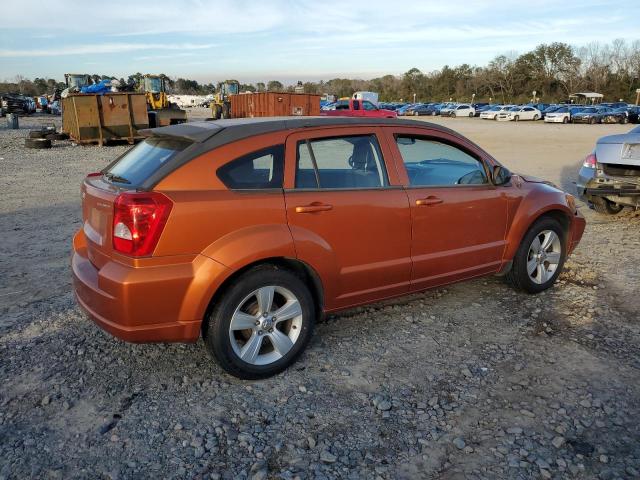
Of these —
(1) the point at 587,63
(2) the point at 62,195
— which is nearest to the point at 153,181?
(2) the point at 62,195

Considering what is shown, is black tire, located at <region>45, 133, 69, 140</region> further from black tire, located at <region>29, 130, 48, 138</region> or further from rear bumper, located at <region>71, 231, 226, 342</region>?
rear bumper, located at <region>71, 231, 226, 342</region>

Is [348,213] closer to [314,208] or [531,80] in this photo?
[314,208]

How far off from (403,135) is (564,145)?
2064cm

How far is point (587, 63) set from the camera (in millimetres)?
93062

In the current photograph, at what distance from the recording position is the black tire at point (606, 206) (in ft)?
27.2

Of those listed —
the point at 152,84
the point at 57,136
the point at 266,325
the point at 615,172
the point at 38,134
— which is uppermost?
the point at 152,84

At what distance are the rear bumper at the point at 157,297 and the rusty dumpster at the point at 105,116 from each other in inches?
716

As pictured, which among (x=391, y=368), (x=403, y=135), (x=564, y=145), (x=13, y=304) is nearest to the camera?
(x=391, y=368)

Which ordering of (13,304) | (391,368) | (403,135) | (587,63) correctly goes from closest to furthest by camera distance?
(391,368) < (403,135) < (13,304) < (587,63)

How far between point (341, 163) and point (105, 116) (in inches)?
723

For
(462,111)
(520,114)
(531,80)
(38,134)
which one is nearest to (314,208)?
(38,134)

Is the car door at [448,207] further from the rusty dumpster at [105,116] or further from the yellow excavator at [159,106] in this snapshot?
the yellow excavator at [159,106]

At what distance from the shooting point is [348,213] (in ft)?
12.2

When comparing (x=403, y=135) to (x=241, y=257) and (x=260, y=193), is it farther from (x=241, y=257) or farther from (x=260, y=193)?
(x=241, y=257)
